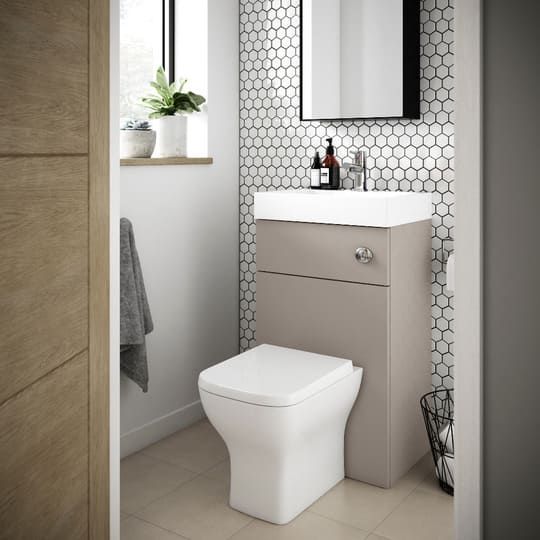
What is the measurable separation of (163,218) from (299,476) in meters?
1.20

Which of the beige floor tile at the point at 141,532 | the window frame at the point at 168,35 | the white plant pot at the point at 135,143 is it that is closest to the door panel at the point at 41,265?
the beige floor tile at the point at 141,532

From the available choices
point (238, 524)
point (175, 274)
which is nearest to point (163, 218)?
point (175, 274)

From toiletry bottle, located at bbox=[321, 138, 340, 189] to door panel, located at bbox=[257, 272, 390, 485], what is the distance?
503mm

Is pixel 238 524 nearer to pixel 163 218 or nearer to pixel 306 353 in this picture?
pixel 306 353

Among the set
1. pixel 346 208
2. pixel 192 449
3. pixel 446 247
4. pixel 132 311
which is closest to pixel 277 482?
pixel 192 449

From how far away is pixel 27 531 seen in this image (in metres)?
1.18

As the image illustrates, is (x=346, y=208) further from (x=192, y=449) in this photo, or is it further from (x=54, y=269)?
(x=54, y=269)

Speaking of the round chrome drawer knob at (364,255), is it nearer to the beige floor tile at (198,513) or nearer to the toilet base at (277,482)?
the toilet base at (277,482)

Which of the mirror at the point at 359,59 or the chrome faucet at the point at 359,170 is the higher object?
the mirror at the point at 359,59

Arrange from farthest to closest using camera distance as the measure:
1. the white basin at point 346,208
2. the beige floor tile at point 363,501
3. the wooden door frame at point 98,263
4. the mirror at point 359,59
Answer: the mirror at point 359,59 < the white basin at point 346,208 < the beige floor tile at point 363,501 < the wooden door frame at point 98,263

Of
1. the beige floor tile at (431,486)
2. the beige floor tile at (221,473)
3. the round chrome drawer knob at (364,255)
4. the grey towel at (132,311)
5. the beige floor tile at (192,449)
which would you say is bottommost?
the beige floor tile at (431,486)

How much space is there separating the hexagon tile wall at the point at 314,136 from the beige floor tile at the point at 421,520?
0.54 metres

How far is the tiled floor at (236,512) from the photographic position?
7.32ft

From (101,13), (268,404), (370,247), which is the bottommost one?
(268,404)
